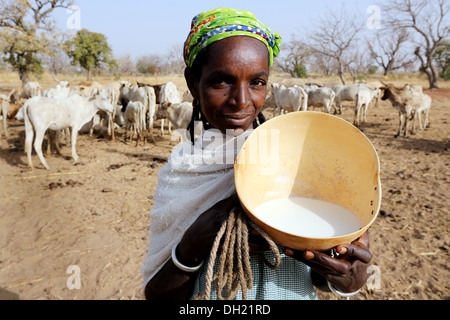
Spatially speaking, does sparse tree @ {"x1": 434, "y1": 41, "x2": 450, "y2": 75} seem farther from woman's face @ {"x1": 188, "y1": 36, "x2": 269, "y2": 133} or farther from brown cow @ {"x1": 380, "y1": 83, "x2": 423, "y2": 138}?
woman's face @ {"x1": 188, "y1": 36, "x2": 269, "y2": 133}

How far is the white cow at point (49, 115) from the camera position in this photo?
7199 mm

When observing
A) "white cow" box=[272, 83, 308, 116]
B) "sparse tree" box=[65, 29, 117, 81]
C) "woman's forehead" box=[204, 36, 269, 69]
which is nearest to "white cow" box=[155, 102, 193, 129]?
"white cow" box=[272, 83, 308, 116]

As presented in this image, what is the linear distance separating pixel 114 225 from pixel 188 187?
12.3 feet

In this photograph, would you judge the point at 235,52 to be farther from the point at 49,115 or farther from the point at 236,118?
the point at 49,115

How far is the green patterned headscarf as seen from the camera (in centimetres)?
102

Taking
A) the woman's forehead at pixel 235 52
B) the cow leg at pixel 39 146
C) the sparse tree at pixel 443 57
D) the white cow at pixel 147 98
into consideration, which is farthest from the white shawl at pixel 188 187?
the sparse tree at pixel 443 57

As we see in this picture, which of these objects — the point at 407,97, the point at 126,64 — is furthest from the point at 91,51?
the point at 407,97

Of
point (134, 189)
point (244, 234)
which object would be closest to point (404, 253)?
point (244, 234)

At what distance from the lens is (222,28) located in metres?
1.02

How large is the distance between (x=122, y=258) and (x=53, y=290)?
0.79m

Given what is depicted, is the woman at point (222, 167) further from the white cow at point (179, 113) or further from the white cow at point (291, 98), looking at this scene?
the white cow at point (291, 98)

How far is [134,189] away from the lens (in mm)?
6070
